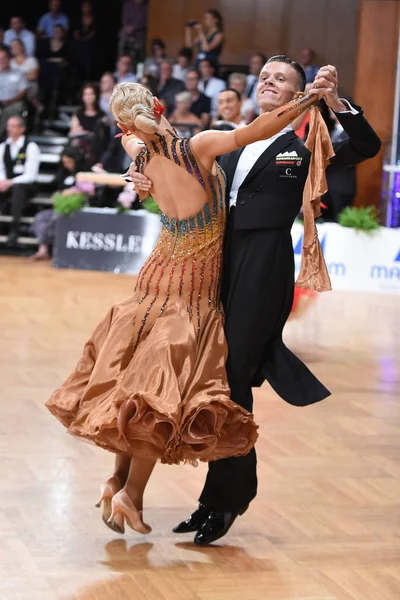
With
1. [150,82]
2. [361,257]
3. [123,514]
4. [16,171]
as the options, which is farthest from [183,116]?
[123,514]

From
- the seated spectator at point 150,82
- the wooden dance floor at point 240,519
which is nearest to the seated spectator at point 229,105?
the wooden dance floor at point 240,519

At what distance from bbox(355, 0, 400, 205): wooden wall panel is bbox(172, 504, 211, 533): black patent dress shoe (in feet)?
27.1

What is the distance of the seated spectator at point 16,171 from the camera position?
38.9 feet

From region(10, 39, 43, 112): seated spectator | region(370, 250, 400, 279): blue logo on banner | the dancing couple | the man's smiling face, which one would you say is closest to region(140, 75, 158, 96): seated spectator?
A: region(10, 39, 43, 112): seated spectator

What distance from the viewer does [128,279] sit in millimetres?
10344

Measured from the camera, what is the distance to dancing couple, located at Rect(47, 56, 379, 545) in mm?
3373

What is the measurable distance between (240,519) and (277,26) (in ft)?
40.7

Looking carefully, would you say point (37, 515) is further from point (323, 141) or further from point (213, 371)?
point (323, 141)

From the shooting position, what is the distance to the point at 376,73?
1162cm

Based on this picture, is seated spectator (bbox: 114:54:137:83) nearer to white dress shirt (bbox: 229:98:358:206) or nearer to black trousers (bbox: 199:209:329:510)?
white dress shirt (bbox: 229:98:358:206)

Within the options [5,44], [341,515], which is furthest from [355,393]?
[5,44]

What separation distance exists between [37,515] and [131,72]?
415 inches

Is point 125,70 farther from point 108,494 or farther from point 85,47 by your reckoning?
point 108,494

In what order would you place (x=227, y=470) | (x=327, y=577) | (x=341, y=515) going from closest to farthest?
(x=327, y=577) → (x=227, y=470) → (x=341, y=515)
